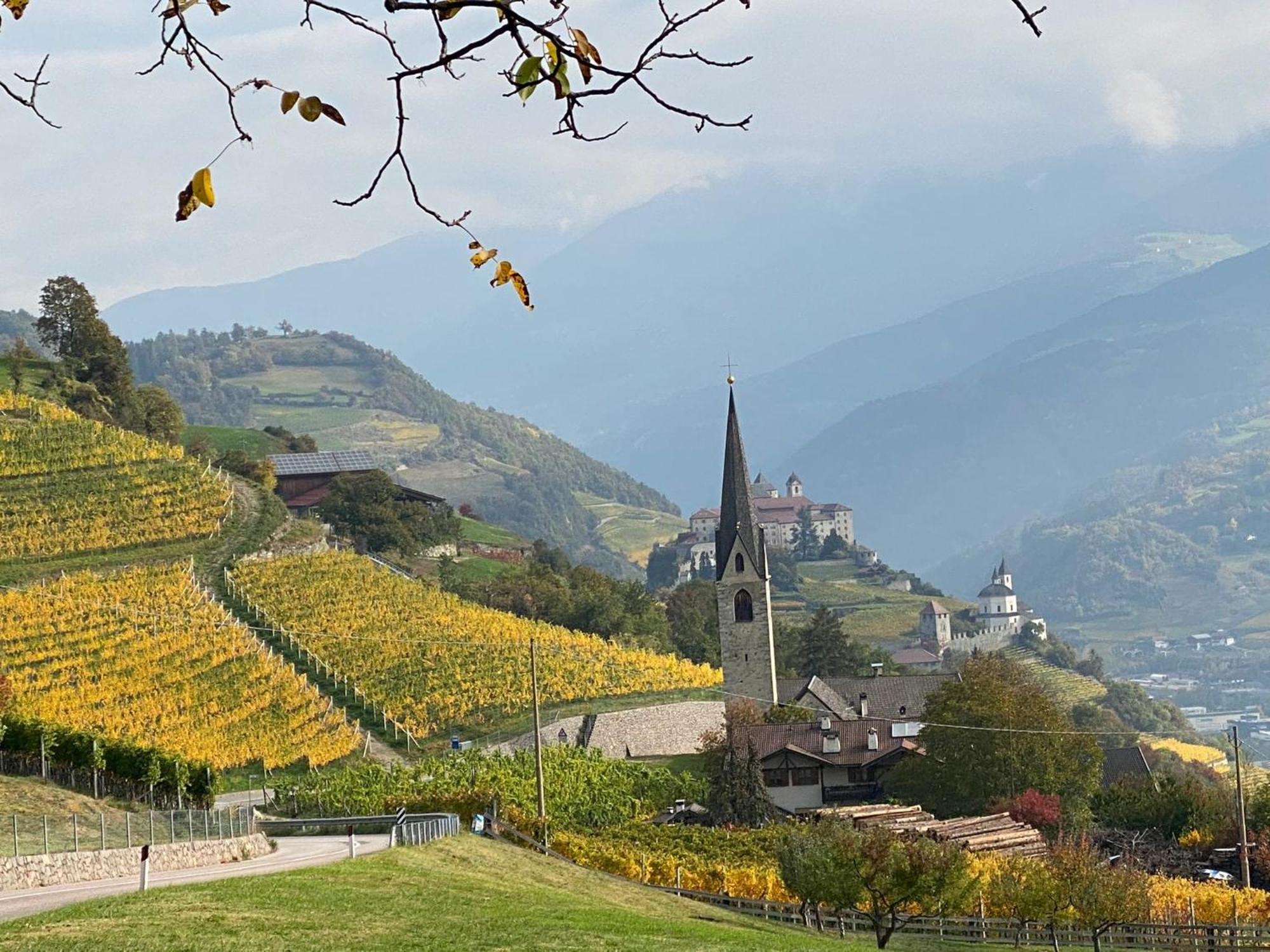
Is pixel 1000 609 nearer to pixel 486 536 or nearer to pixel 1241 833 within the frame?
pixel 486 536

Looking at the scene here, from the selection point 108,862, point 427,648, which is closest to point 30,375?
point 427,648

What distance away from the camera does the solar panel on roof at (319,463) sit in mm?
97500

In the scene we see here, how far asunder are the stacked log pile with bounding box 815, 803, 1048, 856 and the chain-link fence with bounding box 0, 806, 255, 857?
596 inches

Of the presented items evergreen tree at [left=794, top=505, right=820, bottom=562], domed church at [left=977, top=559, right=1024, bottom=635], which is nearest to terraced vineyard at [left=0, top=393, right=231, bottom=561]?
domed church at [left=977, top=559, right=1024, bottom=635]

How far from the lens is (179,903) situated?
18562 mm

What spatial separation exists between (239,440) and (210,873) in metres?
92.3

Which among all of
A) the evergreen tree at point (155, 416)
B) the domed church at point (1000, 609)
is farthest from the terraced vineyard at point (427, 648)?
the domed church at point (1000, 609)

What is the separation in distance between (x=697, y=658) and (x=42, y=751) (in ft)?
169

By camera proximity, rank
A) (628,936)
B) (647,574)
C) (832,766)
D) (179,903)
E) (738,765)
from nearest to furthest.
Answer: (179,903) → (628,936) → (738,765) → (832,766) → (647,574)

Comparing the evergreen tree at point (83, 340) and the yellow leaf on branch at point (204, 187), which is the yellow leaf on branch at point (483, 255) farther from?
the evergreen tree at point (83, 340)

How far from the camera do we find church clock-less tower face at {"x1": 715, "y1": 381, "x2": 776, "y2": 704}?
69500 mm

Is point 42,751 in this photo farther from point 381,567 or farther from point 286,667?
point 381,567

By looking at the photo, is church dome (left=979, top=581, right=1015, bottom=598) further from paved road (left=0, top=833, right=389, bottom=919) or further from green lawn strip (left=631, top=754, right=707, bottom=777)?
paved road (left=0, top=833, right=389, bottom=919)

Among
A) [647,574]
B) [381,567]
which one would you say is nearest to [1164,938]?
[381,567]
